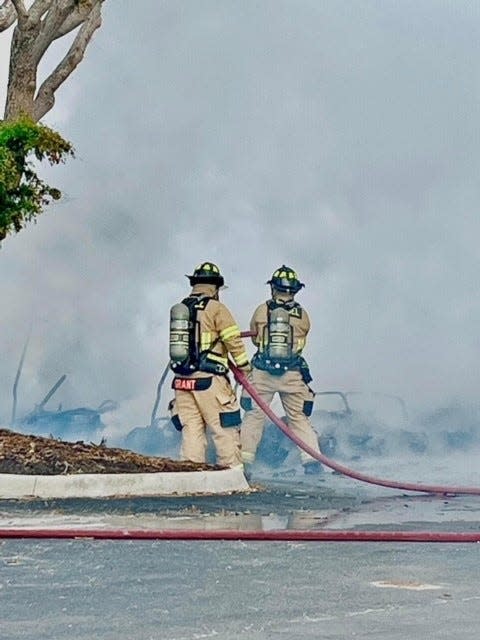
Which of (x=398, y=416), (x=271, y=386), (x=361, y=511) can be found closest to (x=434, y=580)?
(x=361, y=511)

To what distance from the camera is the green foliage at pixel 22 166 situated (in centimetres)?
1127

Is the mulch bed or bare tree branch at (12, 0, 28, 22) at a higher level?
bare tree branch at (12, 0, 28, 22)

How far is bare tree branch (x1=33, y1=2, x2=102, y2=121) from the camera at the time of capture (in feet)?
43.0

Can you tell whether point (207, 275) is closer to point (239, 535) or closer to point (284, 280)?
point (284, 280)

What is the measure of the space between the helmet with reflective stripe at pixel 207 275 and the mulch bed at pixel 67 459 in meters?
1.78

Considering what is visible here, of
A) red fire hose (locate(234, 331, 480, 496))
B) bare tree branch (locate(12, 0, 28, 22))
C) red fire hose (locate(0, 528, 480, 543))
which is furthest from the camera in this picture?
bare tree branch (locate(12, 0, 28, 22))

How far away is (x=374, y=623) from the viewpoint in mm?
4750

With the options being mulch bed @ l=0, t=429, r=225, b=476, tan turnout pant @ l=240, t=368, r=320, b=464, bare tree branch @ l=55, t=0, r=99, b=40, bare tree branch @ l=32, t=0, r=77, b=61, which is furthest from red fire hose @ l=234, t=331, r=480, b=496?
bare tree branch @ l=55, t=0, r=99, b=40

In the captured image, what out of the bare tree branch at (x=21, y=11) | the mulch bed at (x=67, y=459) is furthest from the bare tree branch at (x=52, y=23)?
the mulch bed at (x=67, y=459)

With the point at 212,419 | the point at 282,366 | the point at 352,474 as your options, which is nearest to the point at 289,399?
the point at 282,366

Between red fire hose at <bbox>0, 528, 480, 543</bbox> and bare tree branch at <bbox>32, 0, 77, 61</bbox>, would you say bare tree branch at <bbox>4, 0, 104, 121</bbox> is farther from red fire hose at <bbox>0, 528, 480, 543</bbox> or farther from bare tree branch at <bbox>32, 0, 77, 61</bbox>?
red fire hose at <bbox>0, 528, 480, 543</bbox>

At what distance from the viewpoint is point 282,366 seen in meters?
13.9

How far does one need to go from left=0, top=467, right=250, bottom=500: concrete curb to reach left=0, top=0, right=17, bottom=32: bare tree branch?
18.1ft

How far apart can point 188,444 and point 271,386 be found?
6.85 feet
